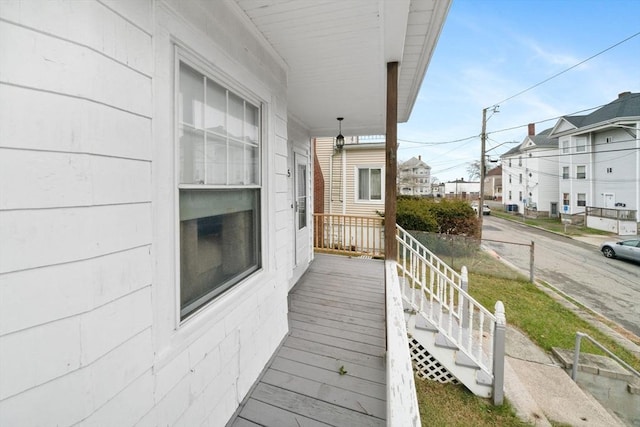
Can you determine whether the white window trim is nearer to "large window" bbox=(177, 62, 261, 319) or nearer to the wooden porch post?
the wooden porch post

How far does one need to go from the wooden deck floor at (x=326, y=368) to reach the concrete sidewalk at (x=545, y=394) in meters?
2.14

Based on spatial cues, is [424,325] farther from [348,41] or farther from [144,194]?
[144,194]

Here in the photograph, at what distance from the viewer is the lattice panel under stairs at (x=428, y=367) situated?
12.8ft

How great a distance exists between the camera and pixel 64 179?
91cm

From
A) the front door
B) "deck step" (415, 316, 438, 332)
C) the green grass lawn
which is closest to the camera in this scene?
the green grass lawn

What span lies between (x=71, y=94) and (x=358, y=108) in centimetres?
389

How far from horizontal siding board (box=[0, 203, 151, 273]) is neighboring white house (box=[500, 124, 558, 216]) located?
93.0 ft

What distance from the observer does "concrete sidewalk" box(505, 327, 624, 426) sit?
3.29 metres

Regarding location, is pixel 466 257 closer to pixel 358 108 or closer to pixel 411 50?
pixel 358 108

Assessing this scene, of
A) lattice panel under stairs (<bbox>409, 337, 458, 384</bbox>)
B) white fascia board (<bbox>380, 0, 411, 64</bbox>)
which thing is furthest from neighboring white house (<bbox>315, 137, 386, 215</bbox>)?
white fascia board (<bbox>380, 0, 411, 64</bbox>)

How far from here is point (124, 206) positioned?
3.63ft

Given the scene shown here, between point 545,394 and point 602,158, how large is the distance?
22945 mm

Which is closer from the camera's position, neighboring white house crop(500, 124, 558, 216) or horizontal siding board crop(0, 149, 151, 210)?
horizontal siding board crop(0, 149, 151, 210)

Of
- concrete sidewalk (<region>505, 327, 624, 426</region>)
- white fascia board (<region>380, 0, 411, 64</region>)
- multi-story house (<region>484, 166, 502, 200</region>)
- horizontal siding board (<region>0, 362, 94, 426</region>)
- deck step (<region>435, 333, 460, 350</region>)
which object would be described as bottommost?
concrete sidewalk (<region>505, 327, 624, 426</region>)
